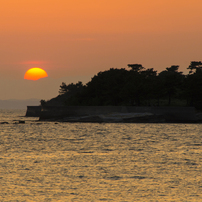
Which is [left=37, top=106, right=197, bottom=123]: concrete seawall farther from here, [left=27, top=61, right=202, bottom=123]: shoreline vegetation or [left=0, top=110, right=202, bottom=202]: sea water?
[left=0, top=110, right=202, bottom=202]: sea water

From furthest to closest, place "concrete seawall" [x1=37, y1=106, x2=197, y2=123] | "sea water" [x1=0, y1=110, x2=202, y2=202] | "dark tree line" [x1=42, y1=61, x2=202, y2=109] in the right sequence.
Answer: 1. "dark tree line" [x1=42, y1=61, x2=202, y2=109]
2. "concrete seawall" [x1=37, y1=106, x2=197, y2=123]
3. "sea water" [x1=0, y1=110, x2=202, y2=202]

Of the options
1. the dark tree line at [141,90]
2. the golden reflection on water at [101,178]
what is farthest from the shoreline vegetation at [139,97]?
the golden reflection on water at [101,178]

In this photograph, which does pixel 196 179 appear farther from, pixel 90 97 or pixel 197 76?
pixel 90 97

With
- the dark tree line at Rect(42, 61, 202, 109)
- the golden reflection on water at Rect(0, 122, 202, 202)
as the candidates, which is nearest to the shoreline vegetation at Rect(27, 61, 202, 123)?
the dark tree line at Rect(42, 61, 202, 109)

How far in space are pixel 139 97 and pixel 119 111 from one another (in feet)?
119

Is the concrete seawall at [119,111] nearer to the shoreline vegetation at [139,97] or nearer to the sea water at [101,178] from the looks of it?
the shoreline vegetation at [139,97]

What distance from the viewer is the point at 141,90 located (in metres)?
137

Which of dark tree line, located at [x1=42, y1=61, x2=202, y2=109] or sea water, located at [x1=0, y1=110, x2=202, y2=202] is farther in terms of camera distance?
dark tree line, located at [x1=42, y1=61, x2=202, y2=109]

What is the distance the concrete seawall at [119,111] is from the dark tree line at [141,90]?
24.9 m

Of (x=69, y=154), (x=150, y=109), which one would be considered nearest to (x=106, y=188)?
(x=69, y=154)

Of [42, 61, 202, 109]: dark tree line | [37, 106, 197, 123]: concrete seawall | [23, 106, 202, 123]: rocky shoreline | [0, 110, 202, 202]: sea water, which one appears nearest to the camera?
[0, 110, 202, 202]: sea water

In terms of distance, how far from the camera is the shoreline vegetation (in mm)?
103350

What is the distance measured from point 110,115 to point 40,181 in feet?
274

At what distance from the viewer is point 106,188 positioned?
2052 cm
